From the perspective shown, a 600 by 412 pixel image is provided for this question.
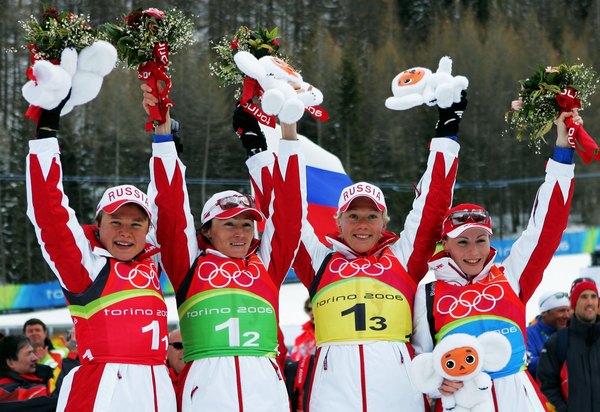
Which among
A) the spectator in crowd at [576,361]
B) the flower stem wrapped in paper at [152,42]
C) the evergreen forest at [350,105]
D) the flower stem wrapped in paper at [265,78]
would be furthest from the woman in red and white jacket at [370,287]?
the evergreen forest at [350,105]

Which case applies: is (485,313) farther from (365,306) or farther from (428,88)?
(428,88)

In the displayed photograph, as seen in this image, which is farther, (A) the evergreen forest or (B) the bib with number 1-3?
(A) the evergreen forest

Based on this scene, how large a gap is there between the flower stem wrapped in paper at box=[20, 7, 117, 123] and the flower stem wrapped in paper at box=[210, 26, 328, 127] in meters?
0.83

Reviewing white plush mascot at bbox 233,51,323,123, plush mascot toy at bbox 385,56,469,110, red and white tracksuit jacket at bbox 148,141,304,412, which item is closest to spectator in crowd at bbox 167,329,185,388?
red and white tracksuit jacket at bbox 148,141,304,412

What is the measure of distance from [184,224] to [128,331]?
726 millimetres

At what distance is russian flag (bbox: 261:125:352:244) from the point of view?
7.36 meters

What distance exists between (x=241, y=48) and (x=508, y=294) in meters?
2.12

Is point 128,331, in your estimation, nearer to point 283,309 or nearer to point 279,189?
point 279,189

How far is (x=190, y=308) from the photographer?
5.33m

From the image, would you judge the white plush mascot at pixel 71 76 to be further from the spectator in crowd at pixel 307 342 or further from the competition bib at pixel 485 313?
the spectator in crowd at pixel 307 342

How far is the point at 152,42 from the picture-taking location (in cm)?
533

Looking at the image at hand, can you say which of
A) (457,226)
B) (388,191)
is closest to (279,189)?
(457,226)

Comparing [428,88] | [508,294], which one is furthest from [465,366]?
[428,88]

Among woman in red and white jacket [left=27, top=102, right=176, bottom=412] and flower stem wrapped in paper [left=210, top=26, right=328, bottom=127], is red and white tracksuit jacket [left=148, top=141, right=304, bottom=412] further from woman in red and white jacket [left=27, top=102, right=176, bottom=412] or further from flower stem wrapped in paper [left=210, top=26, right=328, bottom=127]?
flower stem wrapped in paper [left=210, top=26, right=328, bottom=127]
